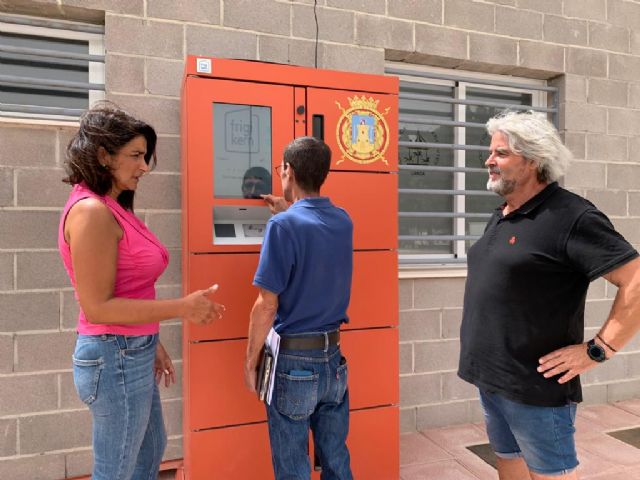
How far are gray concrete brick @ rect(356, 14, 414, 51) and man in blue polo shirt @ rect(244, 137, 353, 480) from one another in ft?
5.05

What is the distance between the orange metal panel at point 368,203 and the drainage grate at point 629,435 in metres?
2.00

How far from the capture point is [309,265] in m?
1.70

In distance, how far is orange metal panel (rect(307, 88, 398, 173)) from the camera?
91.0 inches

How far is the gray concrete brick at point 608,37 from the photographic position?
3.59 m

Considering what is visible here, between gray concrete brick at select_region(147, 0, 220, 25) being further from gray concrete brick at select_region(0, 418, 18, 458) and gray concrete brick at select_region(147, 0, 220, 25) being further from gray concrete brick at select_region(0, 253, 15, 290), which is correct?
gray concrete brick at select_region(0, 418, 18, 458)

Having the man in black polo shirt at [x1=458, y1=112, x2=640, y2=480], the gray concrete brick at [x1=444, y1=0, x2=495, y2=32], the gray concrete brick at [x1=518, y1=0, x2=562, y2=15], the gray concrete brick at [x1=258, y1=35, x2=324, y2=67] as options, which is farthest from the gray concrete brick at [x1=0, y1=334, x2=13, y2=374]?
the gray concrete brick at [x1=518, y1=0, x2=562, y2=15]

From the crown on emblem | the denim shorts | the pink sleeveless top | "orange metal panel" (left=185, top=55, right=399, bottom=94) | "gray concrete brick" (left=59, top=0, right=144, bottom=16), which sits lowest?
the denim shorts

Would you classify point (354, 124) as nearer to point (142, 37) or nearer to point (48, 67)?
point (142, 37)

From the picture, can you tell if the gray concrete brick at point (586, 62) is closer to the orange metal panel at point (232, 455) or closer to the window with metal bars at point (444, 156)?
the window with metal bars at point (444, 156)


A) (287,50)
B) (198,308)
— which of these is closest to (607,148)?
(287,50)

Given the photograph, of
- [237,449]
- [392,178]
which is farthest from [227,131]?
[237,449]

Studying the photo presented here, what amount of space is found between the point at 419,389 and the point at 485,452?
0.52m

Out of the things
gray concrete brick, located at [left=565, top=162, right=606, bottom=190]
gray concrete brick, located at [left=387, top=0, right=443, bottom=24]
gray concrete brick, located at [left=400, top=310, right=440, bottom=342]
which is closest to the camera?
gray concrete brick, located at [left=387, top=0, right=443, bottom=24]

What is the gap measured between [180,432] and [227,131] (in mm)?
1652
